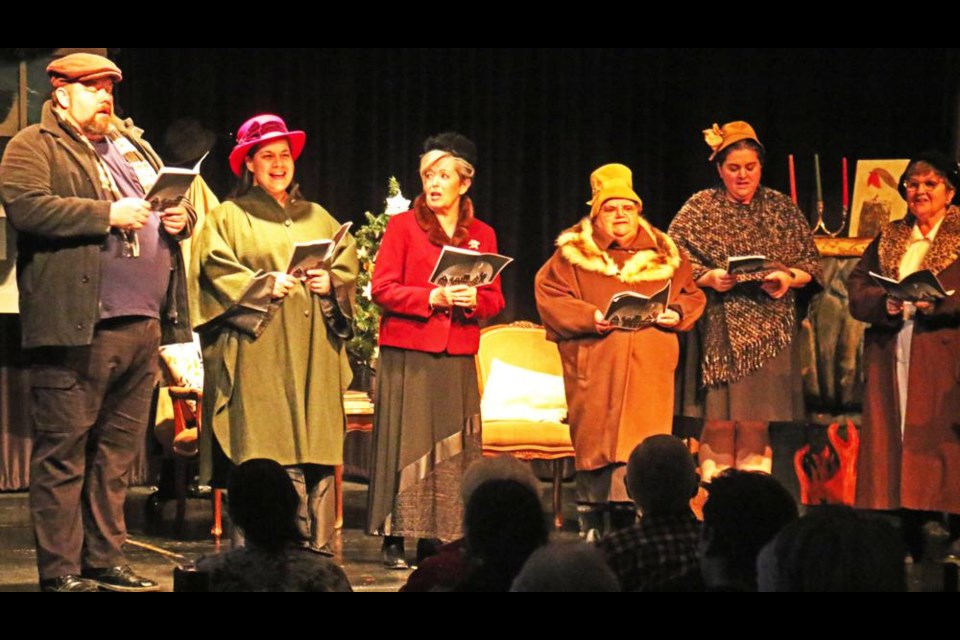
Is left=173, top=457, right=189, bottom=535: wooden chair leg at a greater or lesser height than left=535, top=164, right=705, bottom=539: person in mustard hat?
lesser

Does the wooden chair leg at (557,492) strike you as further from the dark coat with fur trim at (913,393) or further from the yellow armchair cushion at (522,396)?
the dark coat with fur trim at (913,393)

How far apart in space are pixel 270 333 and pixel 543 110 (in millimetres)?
3442

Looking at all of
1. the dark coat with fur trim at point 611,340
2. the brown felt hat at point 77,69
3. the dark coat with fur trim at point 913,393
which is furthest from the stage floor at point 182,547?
the brown felt hat at point 77,69

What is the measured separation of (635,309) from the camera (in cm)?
607

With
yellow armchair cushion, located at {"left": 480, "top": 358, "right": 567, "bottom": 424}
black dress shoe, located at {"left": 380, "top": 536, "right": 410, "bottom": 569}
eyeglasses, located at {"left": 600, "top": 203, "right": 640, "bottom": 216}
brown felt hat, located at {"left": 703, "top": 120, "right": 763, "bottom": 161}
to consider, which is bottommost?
black dress shoe, located at {"left": 380, "top": 536, "right": 410, "bottom": 569}

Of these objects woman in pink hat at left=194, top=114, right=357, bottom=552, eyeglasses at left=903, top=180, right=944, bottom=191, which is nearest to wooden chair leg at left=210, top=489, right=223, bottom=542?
woman in pink hat at left=194, top=114, right=357, bottom=552

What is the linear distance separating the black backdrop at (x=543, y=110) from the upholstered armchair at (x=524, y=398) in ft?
3.97

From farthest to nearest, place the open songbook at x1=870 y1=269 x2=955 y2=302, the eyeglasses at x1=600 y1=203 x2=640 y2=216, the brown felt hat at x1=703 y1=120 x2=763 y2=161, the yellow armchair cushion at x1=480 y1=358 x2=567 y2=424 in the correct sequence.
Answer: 1. the yellow armchair cushion at x1=480 y1=358 x2=567 y2=424
2. the brown felt hat at x1=703 y1=120 x2=763 y2=161
3. the eyeglasses at x1=600 y1=203 x2=640 y2=216
4. the open songbook at x1=870 y1=269 x2=955 y2=302

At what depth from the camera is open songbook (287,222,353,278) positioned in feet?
18.0

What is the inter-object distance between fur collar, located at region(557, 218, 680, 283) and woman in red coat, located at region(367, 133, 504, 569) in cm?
53

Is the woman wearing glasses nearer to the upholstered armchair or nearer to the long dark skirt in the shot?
the upholstered armchair

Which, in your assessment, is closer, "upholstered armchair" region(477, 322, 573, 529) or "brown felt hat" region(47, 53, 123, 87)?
"brown felt hat" region(47, 53, 123, 87)

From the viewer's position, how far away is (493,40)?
19.2 feet

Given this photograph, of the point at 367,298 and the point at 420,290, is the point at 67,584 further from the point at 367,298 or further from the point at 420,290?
the point at 367,298
